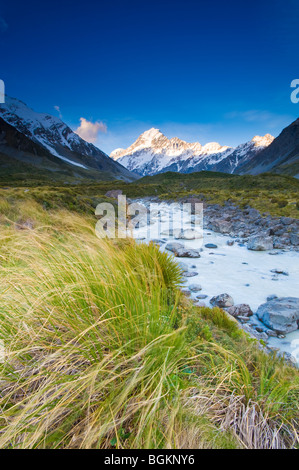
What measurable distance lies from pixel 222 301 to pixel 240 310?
366 millimetres

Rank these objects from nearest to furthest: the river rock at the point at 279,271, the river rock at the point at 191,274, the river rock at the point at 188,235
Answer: the river rock at the point at 191,274 → the river rock at the point at 279,271 → the river rock at the point at 188,235

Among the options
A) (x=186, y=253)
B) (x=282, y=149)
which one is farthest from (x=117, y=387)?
(x=282, y=149)

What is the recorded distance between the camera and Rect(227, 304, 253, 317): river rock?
159 inches

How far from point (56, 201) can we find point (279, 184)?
39.0 meters

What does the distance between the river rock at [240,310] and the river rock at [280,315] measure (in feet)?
0.65

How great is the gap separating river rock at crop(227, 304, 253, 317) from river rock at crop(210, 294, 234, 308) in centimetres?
12

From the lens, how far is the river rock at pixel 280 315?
3.62 m

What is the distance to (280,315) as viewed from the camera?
3760 mm

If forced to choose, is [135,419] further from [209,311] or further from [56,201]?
[56,201]

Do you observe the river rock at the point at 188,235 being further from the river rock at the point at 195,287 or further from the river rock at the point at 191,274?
the river rock at the point at 195,287

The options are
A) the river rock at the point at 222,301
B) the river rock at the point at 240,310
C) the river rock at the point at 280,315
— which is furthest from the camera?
the river rock at the point at 222,301

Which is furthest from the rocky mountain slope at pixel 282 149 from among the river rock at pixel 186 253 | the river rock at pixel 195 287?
the river rock at pixel 195 287

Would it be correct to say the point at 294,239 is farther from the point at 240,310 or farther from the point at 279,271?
the point at 240,310

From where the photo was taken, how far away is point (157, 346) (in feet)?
4.09
